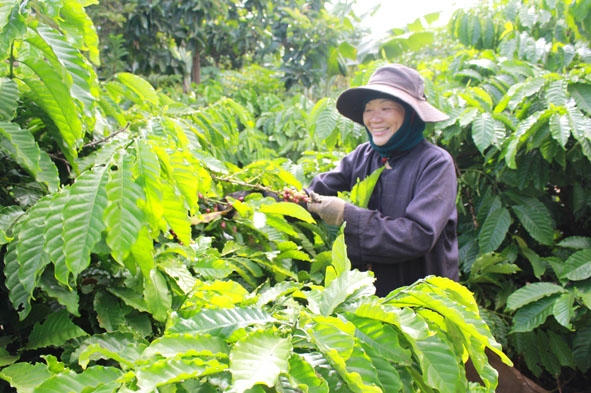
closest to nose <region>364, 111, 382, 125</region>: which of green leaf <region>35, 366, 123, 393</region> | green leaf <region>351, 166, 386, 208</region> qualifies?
green leaf <region>351, 166, 386, 208</region>

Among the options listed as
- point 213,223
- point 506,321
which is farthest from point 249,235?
point 506,321

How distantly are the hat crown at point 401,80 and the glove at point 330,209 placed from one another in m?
0.52

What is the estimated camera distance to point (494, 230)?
2.32m

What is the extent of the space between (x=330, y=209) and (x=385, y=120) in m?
0.45

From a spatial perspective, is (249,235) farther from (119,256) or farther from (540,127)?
(540,127)

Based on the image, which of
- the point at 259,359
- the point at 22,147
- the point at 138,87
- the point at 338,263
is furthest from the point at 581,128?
the point at 22,147

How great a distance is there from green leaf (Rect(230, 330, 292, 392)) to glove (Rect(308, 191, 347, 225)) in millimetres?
1013

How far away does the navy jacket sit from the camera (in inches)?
64.7

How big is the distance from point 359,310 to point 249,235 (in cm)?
88

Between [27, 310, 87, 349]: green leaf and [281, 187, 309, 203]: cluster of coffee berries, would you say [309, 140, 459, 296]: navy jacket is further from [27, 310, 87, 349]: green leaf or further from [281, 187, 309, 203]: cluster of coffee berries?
[27, 310, 87, 349]: green leaf

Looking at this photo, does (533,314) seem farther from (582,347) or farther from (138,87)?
(138,87)

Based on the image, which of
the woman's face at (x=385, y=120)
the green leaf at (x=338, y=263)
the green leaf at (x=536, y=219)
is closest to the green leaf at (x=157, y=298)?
the green leaf at (x=338, y=263)

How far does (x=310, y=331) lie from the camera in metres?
0.72

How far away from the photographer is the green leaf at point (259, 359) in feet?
1.92
